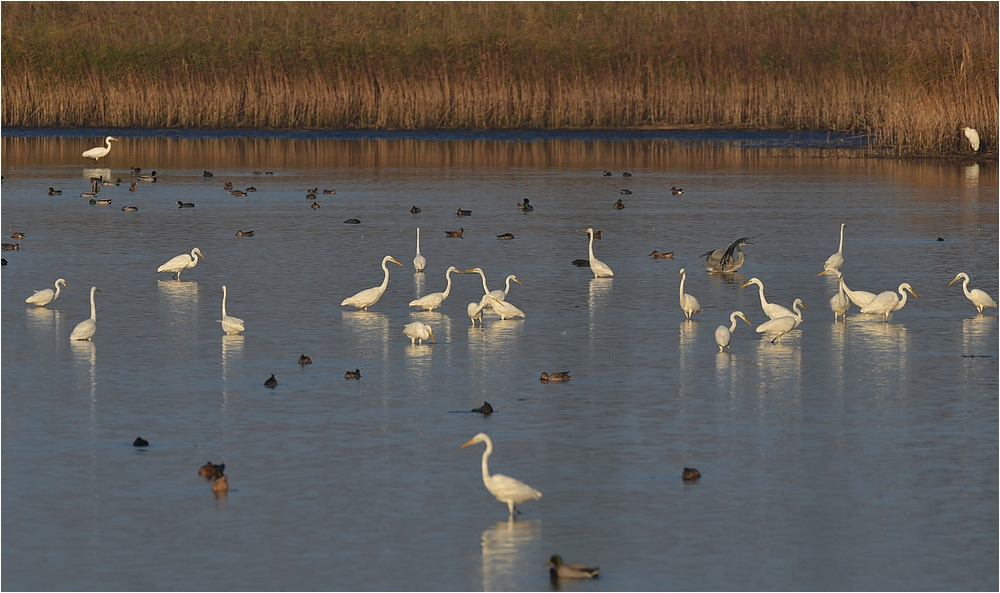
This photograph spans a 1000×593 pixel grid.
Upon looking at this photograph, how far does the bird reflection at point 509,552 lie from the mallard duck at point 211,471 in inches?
59.0

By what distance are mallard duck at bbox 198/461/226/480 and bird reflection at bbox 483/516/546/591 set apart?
1499mm

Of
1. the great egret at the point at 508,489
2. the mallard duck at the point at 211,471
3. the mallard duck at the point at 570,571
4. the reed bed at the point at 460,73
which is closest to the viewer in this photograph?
the mallard duck at the point at 570,571

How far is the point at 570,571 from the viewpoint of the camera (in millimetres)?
6453

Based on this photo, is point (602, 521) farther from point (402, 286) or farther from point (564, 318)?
point (402, 286)

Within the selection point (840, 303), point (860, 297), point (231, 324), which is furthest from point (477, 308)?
point (860, 297)

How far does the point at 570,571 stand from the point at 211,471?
2268 millimetres

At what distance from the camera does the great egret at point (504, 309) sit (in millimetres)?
12703

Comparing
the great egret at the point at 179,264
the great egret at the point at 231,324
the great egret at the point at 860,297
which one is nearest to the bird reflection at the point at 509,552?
the great egret at the point at 231,324

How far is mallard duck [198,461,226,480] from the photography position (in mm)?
7887

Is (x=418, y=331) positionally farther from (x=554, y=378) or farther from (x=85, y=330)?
(x=85, y=330)

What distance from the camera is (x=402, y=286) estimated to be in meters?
15.1

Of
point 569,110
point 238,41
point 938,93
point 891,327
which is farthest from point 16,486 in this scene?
point 238,41

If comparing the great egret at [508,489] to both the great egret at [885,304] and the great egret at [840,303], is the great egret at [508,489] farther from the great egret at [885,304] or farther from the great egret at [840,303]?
the great egret at [885,304]

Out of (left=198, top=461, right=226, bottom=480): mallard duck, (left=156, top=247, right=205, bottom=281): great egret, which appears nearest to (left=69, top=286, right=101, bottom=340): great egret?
(left=156, top=247, right=205, bottom=281): great egret
